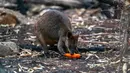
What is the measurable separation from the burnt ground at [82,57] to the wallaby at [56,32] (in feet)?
0.69

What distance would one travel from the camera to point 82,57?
24.7ft

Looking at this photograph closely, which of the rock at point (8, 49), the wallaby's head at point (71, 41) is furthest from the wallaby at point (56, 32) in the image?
the rock at point (8, 49)

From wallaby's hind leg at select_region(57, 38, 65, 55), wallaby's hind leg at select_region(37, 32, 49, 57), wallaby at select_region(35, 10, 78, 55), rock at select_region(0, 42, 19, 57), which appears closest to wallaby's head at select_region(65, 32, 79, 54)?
wallaby at select_region(35, 10, 78, 55)

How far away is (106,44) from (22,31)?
7.97 ft

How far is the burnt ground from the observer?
670 centimetres

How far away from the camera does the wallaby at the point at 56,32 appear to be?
298 inches

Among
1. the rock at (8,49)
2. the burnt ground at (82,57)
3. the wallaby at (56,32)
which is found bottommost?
the burnt ground at (82,57)

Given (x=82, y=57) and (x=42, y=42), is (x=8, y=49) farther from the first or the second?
(x=82, y=57)

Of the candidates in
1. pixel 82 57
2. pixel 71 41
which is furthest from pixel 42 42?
pixel 82 57

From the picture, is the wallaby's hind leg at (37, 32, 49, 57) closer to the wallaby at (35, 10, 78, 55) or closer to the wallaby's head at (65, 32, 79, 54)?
the wallaby at (35, 10, 78, 55)

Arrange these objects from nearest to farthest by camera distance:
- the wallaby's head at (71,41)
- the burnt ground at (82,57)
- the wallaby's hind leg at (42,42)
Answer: the burnt ground at (82,57) < the wallaby's head at (71,41) < the wallaby's hind leg at (42,42)

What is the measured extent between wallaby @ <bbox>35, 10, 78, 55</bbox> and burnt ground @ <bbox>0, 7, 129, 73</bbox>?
210 mm

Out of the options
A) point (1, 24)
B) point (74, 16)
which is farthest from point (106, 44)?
point (74, 16)

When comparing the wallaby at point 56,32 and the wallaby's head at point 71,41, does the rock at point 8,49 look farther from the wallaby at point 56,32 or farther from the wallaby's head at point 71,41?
the wallaby's head at point 71,41
